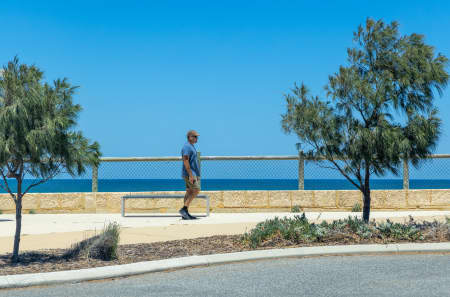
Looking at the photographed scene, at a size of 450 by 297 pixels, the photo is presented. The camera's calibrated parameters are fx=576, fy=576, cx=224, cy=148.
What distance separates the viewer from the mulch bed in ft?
21.9

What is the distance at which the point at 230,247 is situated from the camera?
788 cm

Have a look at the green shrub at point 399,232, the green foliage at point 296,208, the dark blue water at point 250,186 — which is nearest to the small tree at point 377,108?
the green shrub at point 399,232

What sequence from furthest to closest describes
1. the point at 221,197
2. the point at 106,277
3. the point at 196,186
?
1. the point at 221,197
2. the point at 196,186
3. the point at 106,277

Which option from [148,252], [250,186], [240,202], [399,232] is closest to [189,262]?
[148,252]

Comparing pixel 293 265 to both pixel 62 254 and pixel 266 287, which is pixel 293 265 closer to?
pixel 266 287

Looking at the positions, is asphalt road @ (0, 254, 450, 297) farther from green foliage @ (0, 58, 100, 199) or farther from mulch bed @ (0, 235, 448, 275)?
green foliage @ (0, 58, 100, 199)

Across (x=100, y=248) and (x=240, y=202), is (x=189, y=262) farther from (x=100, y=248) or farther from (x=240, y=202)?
(x=240, y=202)

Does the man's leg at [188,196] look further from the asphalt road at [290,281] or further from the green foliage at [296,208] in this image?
the asphalt road at [290,281]

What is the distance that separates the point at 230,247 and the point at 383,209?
8059mm

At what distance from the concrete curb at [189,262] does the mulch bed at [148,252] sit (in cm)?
49

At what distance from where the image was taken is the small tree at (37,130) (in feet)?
20.7

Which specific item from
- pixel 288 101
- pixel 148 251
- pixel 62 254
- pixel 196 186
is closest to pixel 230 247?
pixel 148 251

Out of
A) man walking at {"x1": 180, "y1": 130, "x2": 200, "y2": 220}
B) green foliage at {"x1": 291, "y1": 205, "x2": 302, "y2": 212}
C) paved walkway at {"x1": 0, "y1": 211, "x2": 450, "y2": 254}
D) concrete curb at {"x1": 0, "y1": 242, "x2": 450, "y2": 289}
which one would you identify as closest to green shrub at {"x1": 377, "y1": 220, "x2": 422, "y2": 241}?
concrete curb at {"x1": 0, "y1": 242, "x2": 450, "y2": 289}

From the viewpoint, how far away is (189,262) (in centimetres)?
664
